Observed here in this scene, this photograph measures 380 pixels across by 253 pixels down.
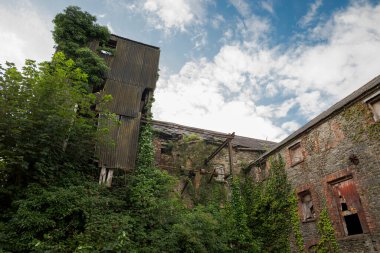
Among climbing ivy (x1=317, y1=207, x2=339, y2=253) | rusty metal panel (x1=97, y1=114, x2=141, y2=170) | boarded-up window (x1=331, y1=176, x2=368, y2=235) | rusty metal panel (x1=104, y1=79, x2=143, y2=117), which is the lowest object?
climbing ivy (x1=317, y1=207, x2=339, y2=253)

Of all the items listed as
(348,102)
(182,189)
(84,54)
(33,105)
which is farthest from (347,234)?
(84,54)

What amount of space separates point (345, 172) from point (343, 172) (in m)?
0.10

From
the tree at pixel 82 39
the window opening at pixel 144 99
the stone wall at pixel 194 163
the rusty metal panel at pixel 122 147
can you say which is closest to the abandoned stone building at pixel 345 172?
the stone wall at pixel 194 163

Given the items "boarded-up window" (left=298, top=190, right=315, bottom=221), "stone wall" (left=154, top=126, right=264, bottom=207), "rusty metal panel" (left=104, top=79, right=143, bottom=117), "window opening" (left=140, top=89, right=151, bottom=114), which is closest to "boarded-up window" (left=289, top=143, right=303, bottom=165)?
"boarded-up window" (left=298, top=190, right=315, bottom=221)

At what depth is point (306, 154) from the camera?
12773 millimetres

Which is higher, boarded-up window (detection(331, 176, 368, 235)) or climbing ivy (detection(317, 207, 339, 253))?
boarded-up window (detection(331, 176, 368, 235))

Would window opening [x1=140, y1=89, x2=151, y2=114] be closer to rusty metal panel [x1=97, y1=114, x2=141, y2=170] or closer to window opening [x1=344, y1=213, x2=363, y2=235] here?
rusty metal panel [x1=97, y1=114, x2=141, y2=170]

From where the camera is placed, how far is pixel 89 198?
356 inches

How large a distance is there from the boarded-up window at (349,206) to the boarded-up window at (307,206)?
1.53 meters

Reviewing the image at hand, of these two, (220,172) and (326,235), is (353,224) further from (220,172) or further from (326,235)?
(220,172)

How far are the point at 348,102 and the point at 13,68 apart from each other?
13.4 metres

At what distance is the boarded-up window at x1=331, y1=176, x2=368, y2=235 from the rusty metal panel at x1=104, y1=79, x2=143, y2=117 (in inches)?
423

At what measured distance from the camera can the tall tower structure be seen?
12.1 m

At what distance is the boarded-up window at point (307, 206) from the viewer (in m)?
12.0
